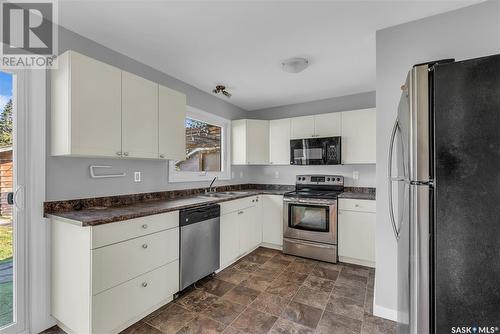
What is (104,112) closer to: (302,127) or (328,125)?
(302,127)

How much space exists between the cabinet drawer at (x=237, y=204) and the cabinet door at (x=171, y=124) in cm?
79

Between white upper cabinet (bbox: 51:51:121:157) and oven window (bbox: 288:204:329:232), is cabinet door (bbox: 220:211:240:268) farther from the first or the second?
white upper cabinet (bbox: 51:51:121:157)

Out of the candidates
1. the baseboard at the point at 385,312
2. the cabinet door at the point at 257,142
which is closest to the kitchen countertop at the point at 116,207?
the cabinet door at the point at 257,142

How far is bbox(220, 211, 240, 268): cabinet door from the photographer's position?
2805 mm

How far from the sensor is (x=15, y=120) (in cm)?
170

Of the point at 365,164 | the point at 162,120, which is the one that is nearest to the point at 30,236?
the point at 162,120

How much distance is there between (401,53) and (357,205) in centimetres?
184

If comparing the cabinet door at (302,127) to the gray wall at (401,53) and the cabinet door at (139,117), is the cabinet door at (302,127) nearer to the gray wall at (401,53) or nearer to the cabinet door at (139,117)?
the gray wall at (401,53)

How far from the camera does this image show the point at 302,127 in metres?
3.75

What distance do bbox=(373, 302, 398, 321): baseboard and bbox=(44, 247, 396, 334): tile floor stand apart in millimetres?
42

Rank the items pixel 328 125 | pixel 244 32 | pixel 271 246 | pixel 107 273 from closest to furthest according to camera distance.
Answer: pixel 107 273 → pixel 244 32 → pixel 328 125 → pixel 271 246

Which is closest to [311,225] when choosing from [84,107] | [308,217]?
[308,217]

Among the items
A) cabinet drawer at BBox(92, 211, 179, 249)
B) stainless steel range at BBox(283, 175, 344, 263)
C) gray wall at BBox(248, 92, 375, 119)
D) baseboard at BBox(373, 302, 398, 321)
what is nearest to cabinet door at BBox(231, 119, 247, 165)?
gray wall at BBox(248, 92, 375, 119)

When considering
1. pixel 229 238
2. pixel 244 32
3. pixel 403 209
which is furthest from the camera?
pixel 229 238
